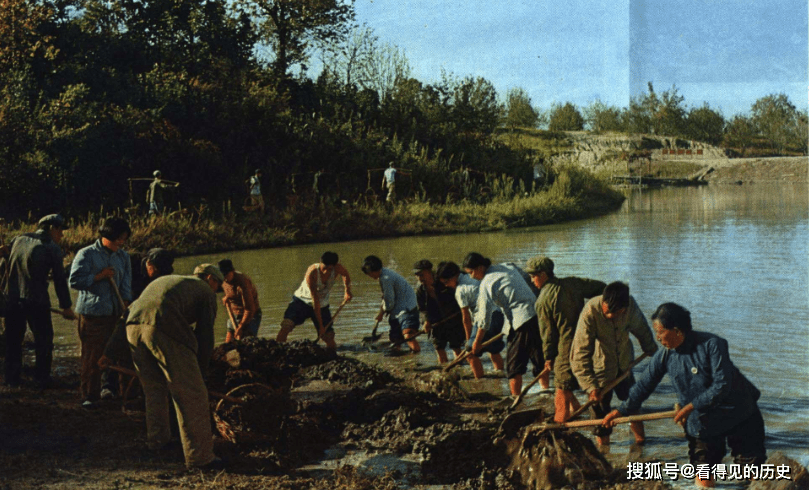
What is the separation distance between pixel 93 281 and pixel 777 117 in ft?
26.5

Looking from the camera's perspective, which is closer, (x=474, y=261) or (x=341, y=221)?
(x=474, y=261)

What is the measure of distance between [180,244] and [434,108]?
53.3 ft

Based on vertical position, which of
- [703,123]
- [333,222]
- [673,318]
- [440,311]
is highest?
[703,123]

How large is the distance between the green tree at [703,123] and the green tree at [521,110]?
119 ft

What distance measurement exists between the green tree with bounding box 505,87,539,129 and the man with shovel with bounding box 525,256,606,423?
39649 mm

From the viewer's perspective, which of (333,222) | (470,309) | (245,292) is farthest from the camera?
(333,222)

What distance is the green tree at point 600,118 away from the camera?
42066 mm

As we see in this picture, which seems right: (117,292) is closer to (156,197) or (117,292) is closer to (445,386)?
(445,386)

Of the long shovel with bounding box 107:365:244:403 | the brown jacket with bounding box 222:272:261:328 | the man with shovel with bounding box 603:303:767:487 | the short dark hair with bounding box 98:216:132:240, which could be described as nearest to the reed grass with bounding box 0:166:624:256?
the brown jacket with bounding box 222:272:261:328

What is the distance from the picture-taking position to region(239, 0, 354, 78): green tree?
101ft

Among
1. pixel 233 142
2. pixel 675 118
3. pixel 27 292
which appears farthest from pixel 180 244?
pixel 675 118

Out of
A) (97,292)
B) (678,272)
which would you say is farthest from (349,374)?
(678,272)

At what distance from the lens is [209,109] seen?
2780cm

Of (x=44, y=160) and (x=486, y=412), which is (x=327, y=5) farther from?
(x=486, y=412)
